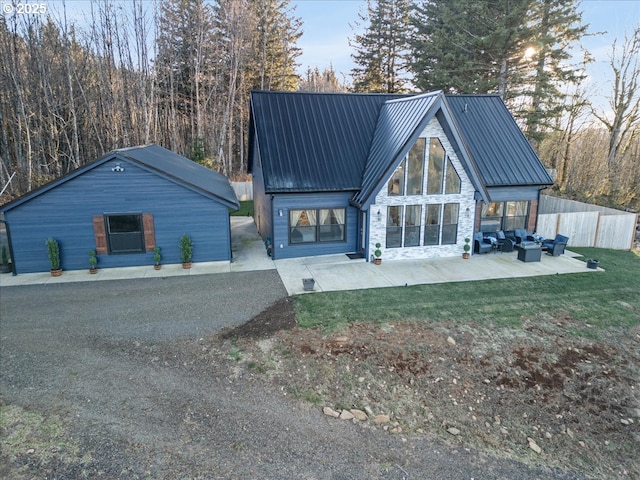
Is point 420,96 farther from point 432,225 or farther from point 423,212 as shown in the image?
point 432,225

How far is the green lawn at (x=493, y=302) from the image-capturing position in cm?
1008

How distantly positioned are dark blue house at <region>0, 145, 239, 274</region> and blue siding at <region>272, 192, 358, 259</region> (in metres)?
1.72

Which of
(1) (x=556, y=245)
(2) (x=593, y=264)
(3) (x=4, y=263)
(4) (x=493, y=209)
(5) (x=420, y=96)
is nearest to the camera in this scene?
(3) (x=4, y=263)

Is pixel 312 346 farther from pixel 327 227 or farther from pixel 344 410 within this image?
pixel 327 227

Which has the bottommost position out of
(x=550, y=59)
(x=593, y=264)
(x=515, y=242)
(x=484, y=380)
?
(x=484, y=380)

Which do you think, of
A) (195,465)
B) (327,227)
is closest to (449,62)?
(327,227)

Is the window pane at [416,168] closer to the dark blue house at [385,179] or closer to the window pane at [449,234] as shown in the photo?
the dark blue house at [385,179]

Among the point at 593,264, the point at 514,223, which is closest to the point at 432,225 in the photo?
the point at 514,223

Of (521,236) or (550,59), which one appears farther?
(550,59)

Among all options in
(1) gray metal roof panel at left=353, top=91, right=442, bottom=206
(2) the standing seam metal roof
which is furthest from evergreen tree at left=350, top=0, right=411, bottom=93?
(1) gray metal roof panel at left=353, top=91, right=442, bottom=206

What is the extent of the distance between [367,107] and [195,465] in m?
15.3

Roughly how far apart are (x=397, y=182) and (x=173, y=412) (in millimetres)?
10602

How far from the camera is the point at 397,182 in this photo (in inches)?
563

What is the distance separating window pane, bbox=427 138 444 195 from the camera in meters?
14.3
